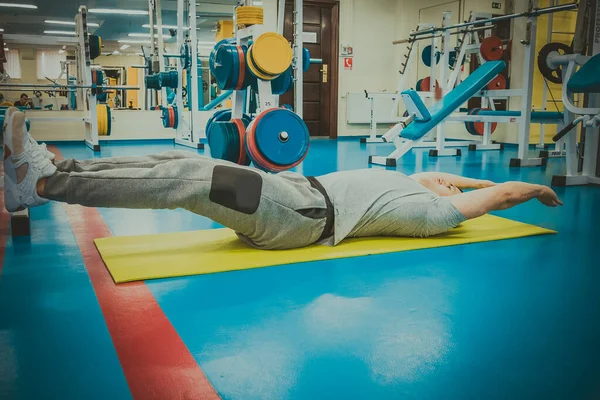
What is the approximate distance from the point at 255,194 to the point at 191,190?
0.21 metres

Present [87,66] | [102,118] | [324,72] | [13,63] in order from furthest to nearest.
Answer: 1. [324,72]
2. [13,63]
3. [102,118]
4. [87,66]

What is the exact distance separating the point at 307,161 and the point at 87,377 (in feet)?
14.0

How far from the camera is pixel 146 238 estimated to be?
222 cm

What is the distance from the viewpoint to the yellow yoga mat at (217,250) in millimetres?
1783

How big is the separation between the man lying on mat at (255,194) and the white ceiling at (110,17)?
8.16 meters

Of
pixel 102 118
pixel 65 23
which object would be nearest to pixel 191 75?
pixel 102 118

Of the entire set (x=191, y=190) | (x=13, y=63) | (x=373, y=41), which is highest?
(x=373, y=41)

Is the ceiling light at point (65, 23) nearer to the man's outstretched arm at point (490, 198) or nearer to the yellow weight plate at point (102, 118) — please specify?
the yellow weight plate at point (102, 118)

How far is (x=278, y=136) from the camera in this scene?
3646 millimetres

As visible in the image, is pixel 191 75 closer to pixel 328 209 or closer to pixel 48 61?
pixel 48 61

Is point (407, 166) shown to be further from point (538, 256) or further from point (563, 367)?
point (563, 367)

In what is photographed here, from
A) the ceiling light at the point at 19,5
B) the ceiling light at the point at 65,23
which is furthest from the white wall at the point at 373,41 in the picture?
the ceiling light at the point at 19,5

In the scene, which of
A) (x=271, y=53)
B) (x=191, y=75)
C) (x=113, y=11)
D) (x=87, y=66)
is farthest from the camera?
(x=113, y=11)

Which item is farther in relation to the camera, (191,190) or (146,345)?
(191,190)
